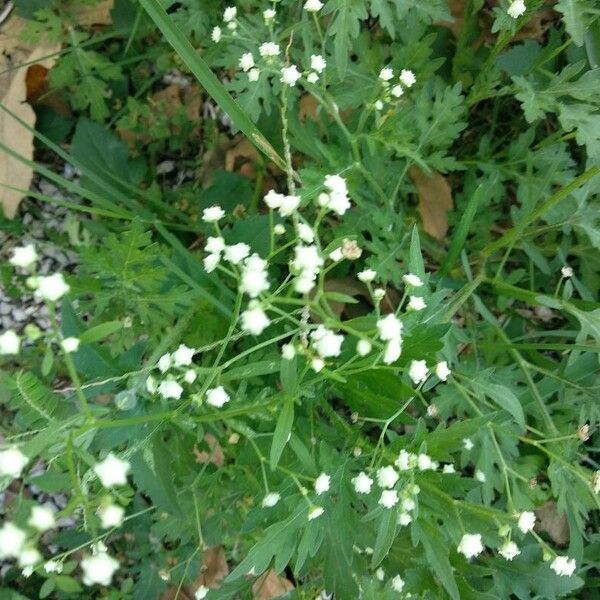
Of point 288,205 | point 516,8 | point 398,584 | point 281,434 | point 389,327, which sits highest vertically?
point 516,8

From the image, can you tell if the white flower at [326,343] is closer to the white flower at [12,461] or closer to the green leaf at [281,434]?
the green leaf at [281,434]

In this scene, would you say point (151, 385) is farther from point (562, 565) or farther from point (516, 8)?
point (516, 8)

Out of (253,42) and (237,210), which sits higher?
(253,42)

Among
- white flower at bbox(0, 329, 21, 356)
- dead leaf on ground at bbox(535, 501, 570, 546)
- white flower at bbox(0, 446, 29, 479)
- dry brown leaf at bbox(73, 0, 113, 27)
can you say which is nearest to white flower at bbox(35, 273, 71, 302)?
white flower at bbox(0, 329, 21, 356)

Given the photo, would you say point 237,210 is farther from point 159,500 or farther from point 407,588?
point 407,588

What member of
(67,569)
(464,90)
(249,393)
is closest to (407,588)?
(249,393)

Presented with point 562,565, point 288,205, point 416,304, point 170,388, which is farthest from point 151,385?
point 562,565

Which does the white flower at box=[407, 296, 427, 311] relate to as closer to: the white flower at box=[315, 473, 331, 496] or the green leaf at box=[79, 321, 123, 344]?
the white flower at box=[315, 473, 331, 496]

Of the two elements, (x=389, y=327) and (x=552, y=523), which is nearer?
(x=389, y=327)
